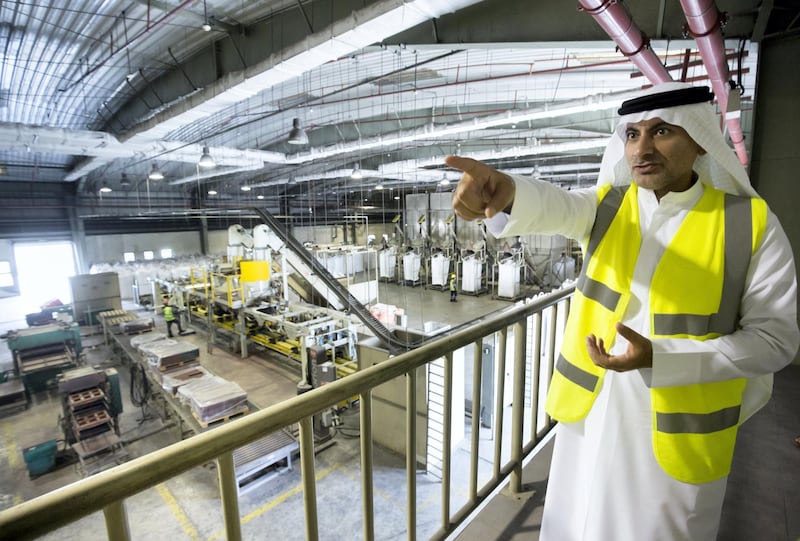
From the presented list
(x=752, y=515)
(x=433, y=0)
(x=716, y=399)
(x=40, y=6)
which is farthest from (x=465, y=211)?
(x=40, y=6)

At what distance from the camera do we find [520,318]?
1.61 metres

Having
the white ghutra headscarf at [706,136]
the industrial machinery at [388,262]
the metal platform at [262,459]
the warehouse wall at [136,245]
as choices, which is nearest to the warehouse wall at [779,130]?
the white ghutra headscarf at [706,136]

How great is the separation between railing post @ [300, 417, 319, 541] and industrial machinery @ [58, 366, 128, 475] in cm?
591

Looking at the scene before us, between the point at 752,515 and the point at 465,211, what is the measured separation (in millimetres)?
1970

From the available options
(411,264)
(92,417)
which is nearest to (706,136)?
(92,417)

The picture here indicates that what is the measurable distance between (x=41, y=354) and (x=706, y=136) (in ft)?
37.9

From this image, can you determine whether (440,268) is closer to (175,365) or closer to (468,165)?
(175,365)

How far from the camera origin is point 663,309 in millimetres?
998

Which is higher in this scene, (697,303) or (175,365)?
(697,303)

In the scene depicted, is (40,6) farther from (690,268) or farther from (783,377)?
(783,377)

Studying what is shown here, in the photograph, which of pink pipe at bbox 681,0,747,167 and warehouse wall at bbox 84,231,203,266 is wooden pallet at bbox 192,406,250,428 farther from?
warehouse wall at bbox 84,231,203,266

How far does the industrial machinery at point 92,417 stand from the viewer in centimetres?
528

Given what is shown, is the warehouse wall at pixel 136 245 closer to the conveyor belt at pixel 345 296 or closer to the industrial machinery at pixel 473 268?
the conveyor belt at pixel 345 296

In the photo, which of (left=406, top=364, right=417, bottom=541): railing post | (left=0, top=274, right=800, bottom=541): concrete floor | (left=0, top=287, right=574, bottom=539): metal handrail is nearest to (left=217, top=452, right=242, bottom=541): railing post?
(left=0, top=287, right=574, bottom=539): metal handrail
